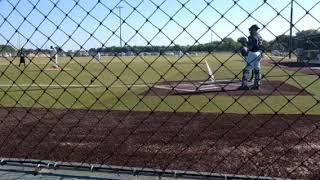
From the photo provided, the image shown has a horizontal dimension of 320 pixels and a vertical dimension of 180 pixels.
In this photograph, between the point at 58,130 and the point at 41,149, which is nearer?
the point at 41,149

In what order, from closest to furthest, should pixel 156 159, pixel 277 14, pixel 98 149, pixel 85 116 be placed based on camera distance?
pixel 277 14, pixel 156 159, pixel 98 149, pixel 85 116

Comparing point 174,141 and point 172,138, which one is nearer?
point 174,141

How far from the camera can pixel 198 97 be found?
14406 millimetres

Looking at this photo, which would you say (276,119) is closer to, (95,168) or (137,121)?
(137,121)

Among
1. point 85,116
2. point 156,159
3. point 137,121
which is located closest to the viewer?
point 156,159

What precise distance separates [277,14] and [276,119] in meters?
5.86

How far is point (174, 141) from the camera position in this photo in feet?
24.4

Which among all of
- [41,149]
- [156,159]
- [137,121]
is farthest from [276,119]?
[41,149]

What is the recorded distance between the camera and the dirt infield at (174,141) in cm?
608

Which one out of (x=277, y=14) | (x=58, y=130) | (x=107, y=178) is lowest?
(x=107, y=178)

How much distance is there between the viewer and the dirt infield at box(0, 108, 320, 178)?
19.9ft

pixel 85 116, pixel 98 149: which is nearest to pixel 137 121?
pixel 85 116

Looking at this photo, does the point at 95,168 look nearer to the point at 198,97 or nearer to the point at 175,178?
the point at 175,178

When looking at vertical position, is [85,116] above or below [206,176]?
above
